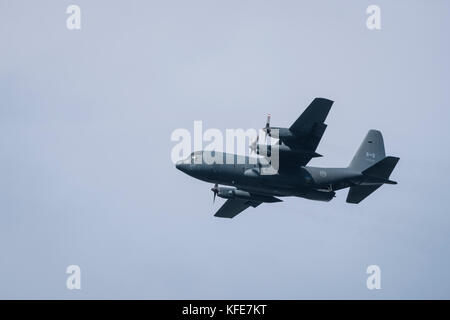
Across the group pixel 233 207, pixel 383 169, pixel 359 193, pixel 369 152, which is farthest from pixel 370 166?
pixel 233 207

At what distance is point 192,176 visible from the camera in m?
46.3

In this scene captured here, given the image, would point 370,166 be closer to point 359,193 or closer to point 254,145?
point 359,193

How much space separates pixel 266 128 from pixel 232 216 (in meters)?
9.16

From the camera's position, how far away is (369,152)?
48.5 m

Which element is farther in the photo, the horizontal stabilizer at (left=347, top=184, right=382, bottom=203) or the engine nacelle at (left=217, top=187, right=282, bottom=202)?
the engine nacelle at (left=217, top=187, right=282, bottom=202)

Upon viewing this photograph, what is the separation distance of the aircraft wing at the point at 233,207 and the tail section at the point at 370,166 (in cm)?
634

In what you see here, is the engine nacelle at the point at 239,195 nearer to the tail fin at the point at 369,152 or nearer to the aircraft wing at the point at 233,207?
the aircraft wing at the point at 233,207

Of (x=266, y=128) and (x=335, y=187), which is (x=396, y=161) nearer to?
(x=335, y=187)

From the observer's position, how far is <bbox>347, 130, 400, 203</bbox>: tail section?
4612 cm

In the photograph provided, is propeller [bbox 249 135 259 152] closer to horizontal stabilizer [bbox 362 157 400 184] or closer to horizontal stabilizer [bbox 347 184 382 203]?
horizontal stabilizer [bbox 362 157 400 184]

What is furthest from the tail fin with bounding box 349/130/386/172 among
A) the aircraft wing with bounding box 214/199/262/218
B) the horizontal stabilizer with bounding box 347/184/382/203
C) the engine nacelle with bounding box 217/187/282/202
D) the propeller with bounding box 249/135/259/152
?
the aircraft wing with bounding box 214/199/262/218

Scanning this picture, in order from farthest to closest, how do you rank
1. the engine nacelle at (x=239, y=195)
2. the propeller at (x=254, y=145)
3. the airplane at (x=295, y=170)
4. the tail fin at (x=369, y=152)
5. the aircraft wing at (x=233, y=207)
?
the aircraft wing at (x=233, y=207) → the engine nacelle at (x=239, y=195) → the tail fin at (x=369, y=152) → the propeller at (x=254, y=145) → the airplane at (x=295, y=170)

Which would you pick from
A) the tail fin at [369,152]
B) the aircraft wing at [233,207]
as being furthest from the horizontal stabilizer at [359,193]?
the aircraft wing at [233,207]

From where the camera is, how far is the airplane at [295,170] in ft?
147
